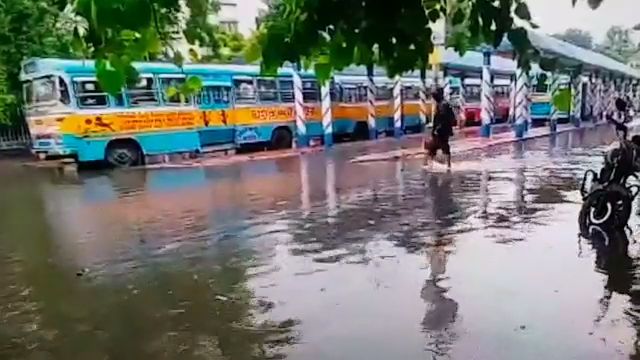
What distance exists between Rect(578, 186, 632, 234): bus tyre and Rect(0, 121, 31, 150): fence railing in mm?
23224

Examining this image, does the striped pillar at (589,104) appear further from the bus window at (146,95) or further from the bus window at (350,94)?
the bus window at (146,95)

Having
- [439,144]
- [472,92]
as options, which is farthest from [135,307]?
Answer: [472,92]

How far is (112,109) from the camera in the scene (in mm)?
18734

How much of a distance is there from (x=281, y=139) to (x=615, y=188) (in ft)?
53.7

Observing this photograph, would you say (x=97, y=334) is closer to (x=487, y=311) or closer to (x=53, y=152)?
(x=487, y=311)

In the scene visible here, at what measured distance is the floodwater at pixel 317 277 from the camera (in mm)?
4977

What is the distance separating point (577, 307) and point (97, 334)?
11.6 ft

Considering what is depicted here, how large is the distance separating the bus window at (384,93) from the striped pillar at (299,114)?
494cm

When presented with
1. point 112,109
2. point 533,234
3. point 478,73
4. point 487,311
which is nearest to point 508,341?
point 487,311

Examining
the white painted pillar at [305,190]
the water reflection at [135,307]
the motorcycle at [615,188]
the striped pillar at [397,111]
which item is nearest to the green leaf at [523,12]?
the water reflection at [135,307]

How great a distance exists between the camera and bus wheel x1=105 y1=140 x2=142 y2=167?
1925 cm

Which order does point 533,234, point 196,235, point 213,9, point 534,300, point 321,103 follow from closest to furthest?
point 213,9 → point 534,300 → point 533,234 → point 196,235 → point 321,103

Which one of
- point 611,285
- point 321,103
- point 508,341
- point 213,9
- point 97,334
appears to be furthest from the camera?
point 321,103

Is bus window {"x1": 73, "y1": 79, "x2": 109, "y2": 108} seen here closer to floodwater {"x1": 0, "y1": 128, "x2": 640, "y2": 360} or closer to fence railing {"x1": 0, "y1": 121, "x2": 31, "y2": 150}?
floodwater {"x1": 0, "y1": 128, "x2": 640, "y2": 360}
